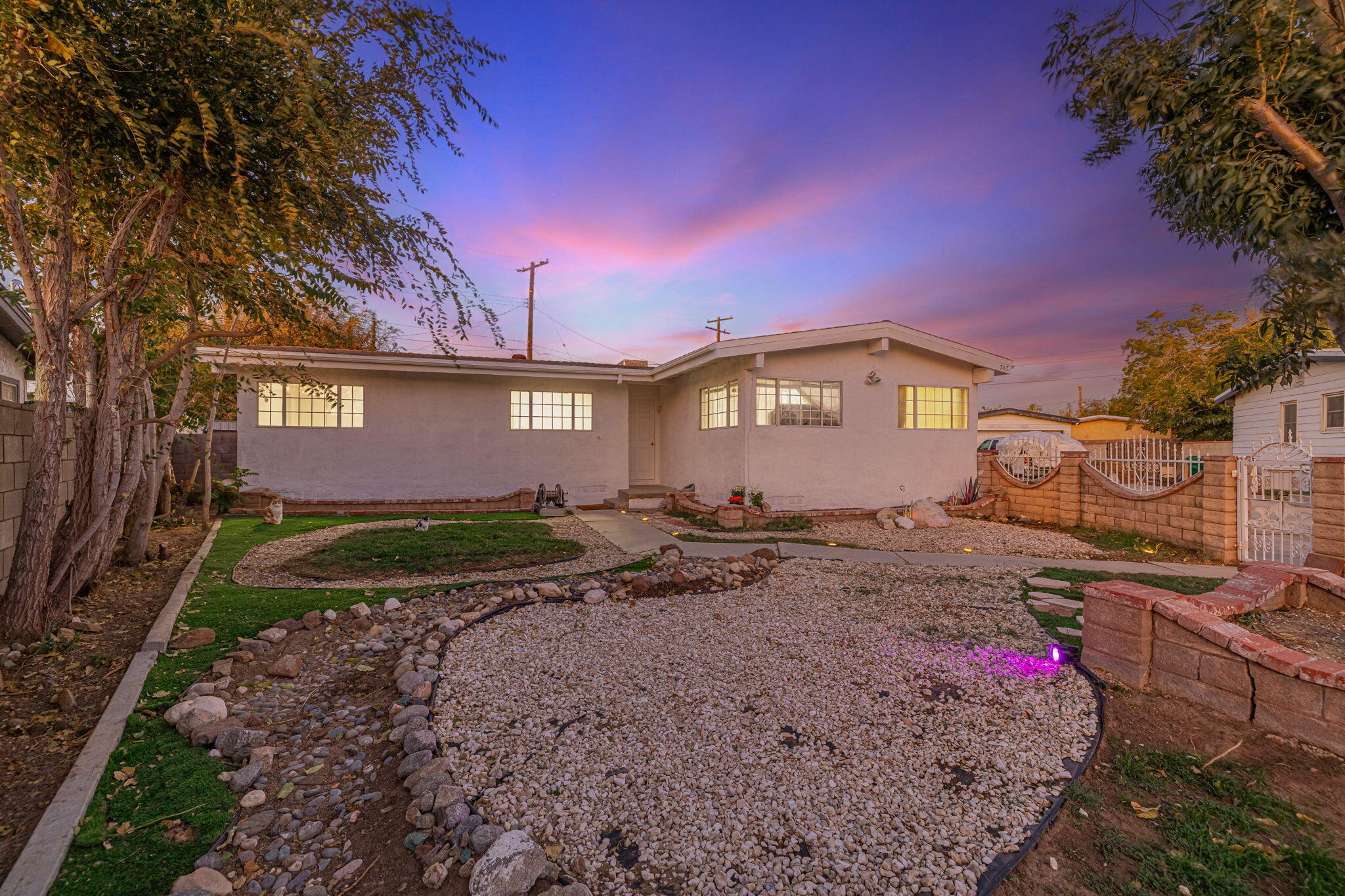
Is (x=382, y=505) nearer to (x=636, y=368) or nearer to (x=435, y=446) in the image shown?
(x=435, y=446)

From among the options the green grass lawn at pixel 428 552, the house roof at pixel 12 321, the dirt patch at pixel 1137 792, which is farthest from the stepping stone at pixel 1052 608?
the house roof at pixel 12 321

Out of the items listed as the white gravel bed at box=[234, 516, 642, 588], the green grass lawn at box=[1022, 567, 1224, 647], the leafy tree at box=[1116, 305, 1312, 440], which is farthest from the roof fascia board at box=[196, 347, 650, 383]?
the leafy tree at box=[1116, 305, 1312, 440]

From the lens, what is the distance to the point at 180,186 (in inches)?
151

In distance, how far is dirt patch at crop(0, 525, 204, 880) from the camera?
7.32 feet

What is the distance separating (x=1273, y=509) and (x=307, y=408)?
15957 mm

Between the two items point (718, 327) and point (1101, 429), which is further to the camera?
point (1101, 429)

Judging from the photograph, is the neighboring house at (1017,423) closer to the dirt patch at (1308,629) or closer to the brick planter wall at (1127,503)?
the brick planter wall at (1127,503)

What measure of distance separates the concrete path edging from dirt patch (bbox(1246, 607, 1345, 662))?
6.22 m

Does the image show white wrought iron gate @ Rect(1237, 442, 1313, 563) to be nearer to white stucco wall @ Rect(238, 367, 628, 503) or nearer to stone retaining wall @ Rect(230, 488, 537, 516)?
white stucco wall @ Rect(238, 367, 628, 503)

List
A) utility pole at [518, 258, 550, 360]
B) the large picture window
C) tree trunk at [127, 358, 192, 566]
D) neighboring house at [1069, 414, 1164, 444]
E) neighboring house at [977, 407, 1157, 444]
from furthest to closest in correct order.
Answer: neighboring house at [1069, 414, 1164, 444], neighboring house at [977, 407, 1157, 444], utility pole at [518, 258, 550, 360], the large picture window, tree trunk at [127, 358, 192, 566]

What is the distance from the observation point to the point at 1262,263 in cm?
313

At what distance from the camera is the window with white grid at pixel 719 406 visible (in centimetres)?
1056

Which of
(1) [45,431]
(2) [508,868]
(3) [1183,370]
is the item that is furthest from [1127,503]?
(3) [1183,370]

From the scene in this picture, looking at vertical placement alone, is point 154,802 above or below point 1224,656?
below
